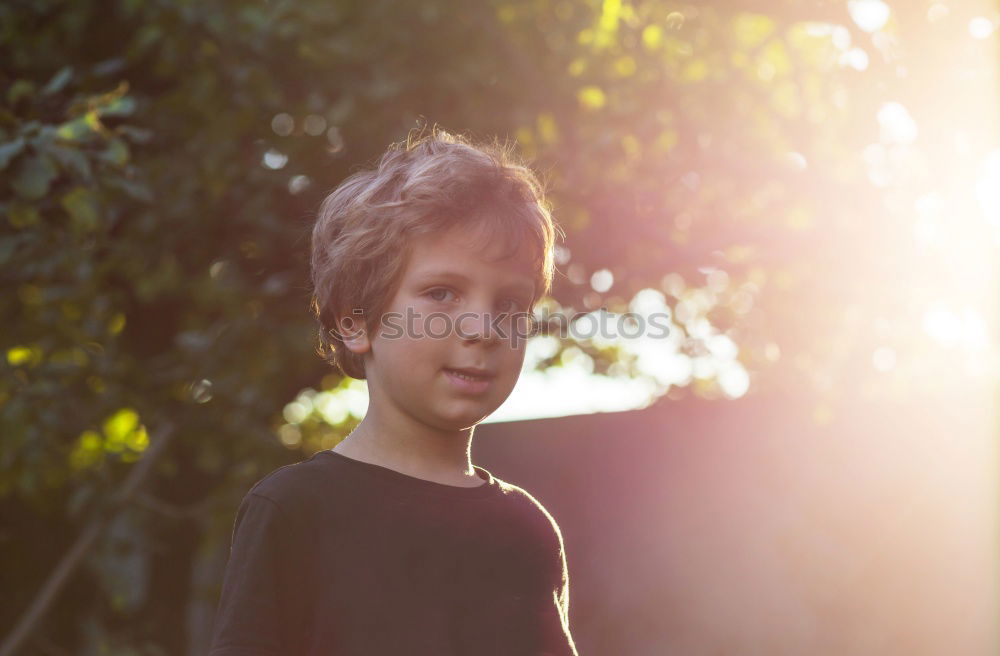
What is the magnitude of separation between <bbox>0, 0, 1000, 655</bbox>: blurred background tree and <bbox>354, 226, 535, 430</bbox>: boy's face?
4112mm

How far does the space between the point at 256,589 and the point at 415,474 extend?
0.36 metres

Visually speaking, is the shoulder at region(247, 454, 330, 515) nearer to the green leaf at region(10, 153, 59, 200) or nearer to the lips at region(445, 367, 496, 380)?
the lips at region(445, 367, 496, 380)

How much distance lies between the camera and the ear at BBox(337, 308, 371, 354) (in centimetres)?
208

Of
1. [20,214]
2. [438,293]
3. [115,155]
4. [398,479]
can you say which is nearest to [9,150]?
[115,155]

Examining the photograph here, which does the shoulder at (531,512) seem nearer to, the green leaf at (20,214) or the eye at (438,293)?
the eye at (438,293)

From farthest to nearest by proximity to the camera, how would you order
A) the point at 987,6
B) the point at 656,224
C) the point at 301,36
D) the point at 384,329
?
the point at 656,224
the point at 301,36
the point at 987,6
the point at 384,329

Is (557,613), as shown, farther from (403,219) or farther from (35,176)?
(35,176)

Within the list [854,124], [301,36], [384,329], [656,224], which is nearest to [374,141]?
[301,36]

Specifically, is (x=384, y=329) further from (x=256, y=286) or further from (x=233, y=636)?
(x=256, y=286)

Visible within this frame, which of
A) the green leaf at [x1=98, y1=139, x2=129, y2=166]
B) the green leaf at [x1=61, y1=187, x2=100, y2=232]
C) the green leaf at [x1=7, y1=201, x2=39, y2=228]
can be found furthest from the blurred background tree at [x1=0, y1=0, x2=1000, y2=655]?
the green leaf at [x1=98, y1=139, x2=129, y2=166]

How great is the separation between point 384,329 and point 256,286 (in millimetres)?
5335

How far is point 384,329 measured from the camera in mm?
2033

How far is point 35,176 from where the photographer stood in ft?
12.7

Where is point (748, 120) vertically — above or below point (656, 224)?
above
